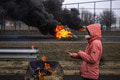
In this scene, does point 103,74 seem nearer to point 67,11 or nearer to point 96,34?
point 96,34

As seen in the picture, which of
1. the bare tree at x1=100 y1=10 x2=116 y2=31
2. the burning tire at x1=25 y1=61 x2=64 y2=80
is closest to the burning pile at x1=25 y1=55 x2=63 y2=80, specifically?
the burning tire at x1=25 y1=61 x2=64 y2=80

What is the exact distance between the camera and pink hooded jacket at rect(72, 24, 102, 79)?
4.52 m

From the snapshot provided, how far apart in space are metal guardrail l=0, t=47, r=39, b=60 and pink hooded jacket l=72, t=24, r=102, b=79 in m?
6.29

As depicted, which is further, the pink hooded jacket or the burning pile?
the burning pile

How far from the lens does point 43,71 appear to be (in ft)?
19.8

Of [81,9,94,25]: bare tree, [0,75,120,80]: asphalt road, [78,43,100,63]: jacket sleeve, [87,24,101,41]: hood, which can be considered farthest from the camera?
[81,9,94,25]: bare tree

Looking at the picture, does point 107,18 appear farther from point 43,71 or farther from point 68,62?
point 43,71

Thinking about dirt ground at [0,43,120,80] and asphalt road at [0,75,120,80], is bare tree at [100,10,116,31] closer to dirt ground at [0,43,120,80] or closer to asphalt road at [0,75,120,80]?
dirt ground at [0,43,120,80]

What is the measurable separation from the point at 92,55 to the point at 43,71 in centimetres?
194

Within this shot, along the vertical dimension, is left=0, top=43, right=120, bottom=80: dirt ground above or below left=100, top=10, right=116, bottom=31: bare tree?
below

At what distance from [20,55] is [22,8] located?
7.38ft

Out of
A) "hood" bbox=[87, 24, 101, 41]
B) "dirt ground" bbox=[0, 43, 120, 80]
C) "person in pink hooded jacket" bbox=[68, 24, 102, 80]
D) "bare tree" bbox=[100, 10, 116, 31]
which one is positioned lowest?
"dirt ground" bbox=[0, 43, 120, 80]

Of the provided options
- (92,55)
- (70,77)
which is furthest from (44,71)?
(70,77)

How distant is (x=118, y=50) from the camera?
13711mm
